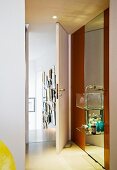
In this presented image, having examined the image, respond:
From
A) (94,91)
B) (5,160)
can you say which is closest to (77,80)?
(94,91)

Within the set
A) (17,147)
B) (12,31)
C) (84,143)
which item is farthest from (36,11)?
(84,143)

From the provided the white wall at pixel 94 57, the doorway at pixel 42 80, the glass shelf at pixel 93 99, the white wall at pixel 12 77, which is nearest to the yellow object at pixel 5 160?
the white wall at pixel 12 77

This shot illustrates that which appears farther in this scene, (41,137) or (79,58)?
(41,137)

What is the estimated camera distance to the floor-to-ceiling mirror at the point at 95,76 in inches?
125

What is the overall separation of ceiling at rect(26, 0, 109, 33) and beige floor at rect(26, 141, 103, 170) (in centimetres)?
202

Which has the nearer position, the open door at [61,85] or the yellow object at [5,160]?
the yellow object at [5,160]

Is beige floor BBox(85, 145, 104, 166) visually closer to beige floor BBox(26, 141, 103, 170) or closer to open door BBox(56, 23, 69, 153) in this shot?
beige floor BBox(26, 141, 103, 170)

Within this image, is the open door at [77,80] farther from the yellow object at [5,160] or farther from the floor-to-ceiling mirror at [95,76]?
the yellow object at [5,160]

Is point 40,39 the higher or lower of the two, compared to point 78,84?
higher

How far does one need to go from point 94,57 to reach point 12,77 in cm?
192

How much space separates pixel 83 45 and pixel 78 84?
26.9 inches

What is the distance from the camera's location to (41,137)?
15.9 ft

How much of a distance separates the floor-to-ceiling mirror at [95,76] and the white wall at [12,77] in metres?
1.49

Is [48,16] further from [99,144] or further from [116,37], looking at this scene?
[99,144]
